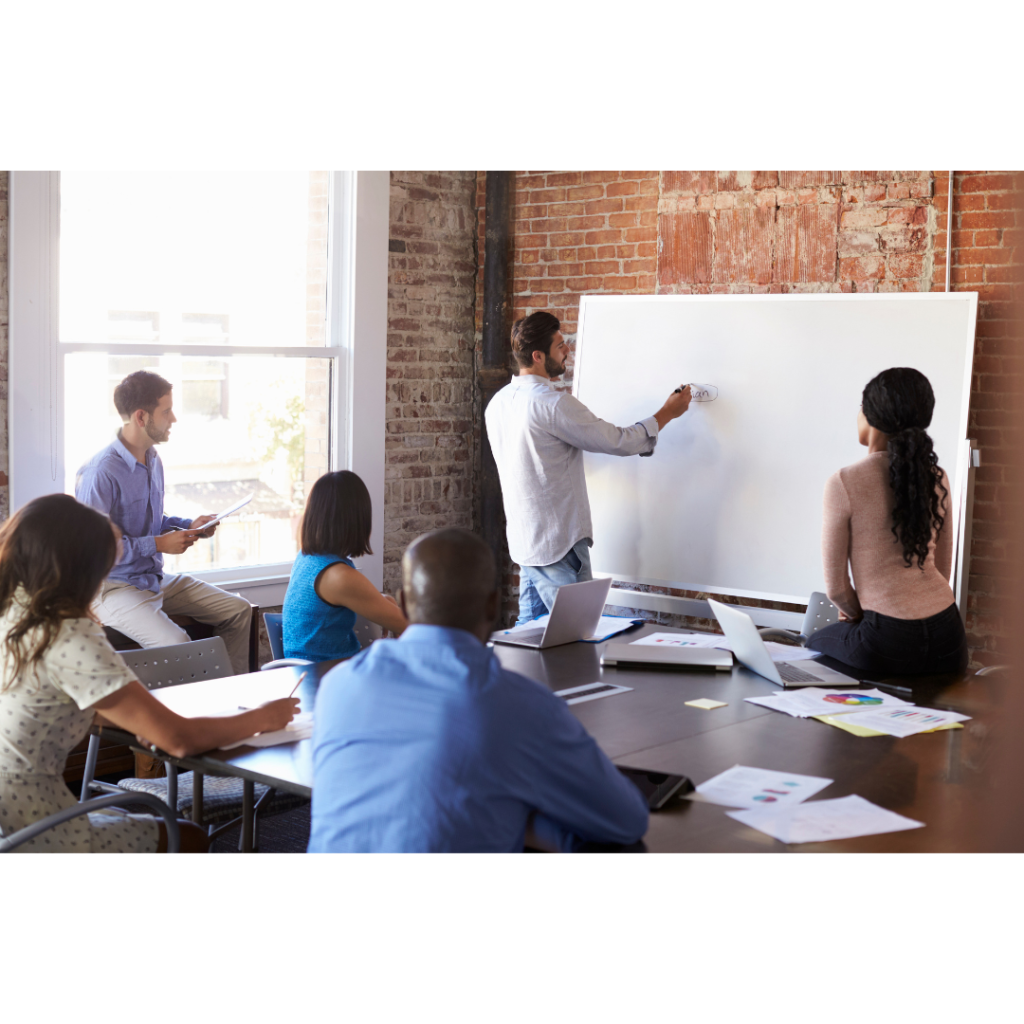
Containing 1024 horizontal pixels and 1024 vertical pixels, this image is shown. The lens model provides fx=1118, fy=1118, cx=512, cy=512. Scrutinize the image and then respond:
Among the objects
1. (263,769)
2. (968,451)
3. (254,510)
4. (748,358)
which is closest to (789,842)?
(263,769)

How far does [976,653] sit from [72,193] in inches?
176

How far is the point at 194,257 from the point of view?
5.38 meters

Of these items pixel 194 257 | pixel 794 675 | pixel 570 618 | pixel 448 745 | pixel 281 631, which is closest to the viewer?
pixel 448 745

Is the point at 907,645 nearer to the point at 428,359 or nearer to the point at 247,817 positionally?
the point at 247,817

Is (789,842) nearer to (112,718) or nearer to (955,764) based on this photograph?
(955,764)

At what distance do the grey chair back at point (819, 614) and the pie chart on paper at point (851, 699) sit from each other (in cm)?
125

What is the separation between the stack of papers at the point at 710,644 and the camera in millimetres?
3605

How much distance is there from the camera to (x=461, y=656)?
184 cm

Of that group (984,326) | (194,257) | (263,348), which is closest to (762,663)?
(984,326)

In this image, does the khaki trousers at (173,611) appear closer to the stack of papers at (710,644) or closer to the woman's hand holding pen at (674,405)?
the stack of papers at (710,644)

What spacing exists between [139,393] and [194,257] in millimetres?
992

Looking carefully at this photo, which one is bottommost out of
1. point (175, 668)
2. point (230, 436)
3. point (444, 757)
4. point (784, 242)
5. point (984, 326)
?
point (175, 668)

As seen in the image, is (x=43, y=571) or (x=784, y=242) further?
(x=784, y=242)

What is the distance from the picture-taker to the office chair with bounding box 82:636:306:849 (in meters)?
3.08
